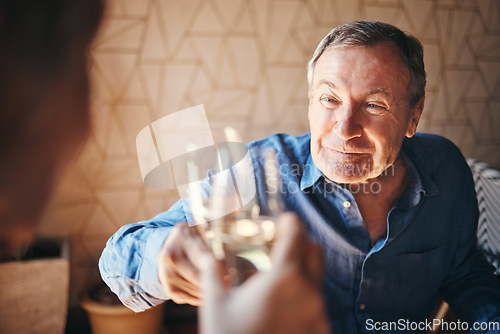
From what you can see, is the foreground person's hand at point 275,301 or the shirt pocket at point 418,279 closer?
the foreground person's hand at point 275,301

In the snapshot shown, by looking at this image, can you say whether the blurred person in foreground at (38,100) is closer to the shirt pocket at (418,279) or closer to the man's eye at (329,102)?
the man's eye at (329,102)

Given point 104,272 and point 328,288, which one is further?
point 328,288

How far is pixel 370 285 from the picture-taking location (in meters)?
1.21

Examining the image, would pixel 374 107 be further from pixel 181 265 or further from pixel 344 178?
pixel 181 265

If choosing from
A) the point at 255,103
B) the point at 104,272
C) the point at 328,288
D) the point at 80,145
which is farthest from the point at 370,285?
the point at 255,103

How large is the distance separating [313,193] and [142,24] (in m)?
1.52

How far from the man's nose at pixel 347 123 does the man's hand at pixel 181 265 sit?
0.66m

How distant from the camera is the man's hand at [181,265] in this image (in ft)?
1.99

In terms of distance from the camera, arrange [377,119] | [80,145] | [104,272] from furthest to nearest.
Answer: [377,119]
[104,272]
[80,145]

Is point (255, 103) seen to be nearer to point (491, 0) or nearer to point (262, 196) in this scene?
point (262, 196)

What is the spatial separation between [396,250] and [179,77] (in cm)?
160

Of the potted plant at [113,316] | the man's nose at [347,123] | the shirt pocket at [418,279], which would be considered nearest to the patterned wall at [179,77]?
the potted plant at [113,316]

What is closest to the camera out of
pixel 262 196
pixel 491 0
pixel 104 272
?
pixel 262 196

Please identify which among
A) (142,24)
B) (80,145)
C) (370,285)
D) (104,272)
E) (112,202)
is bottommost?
(112,202)
